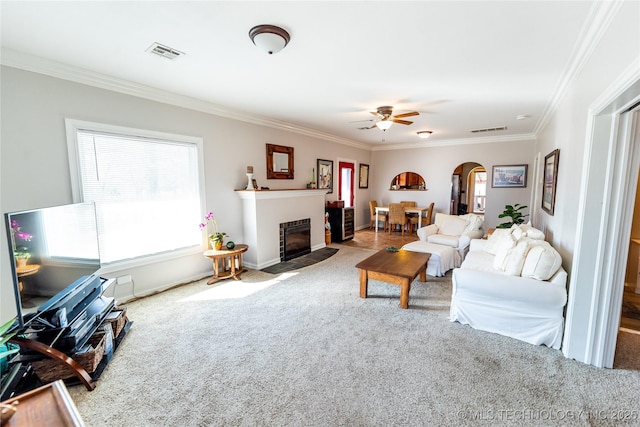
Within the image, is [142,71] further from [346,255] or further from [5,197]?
[346,255]

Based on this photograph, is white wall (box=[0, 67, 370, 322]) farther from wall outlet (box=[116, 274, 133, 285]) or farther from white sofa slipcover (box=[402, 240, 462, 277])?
white sofa slipcover (box=[402, 240, 462, 277])

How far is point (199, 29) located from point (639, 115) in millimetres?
3058

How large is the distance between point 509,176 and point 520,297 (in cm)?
515

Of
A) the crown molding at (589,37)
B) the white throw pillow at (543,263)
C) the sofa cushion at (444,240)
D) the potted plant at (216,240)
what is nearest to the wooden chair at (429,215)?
the sofa cushion at (444,240)

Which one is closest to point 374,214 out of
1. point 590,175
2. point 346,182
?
point 346,182

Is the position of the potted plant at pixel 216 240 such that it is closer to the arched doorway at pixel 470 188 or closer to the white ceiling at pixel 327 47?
the white ceiling at pixel 327 47

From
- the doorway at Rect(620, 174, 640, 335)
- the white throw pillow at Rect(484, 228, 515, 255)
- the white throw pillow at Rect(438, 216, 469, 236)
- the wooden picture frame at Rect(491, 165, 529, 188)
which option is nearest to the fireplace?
the white throw pillow at Rect(438, 216, 469, 236)

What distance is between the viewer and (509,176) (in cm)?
638

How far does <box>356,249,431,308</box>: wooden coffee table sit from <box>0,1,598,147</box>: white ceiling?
2083 mm

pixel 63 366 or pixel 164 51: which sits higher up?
pixel 164 51

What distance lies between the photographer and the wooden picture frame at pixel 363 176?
7.67m

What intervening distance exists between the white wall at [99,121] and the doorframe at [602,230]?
158 inches

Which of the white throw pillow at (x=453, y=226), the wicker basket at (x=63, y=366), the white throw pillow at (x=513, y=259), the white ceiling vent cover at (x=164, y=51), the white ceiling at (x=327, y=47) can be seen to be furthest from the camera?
the white throw pillow at (x=453, y=226)

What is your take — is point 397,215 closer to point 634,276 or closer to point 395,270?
point 395,270
